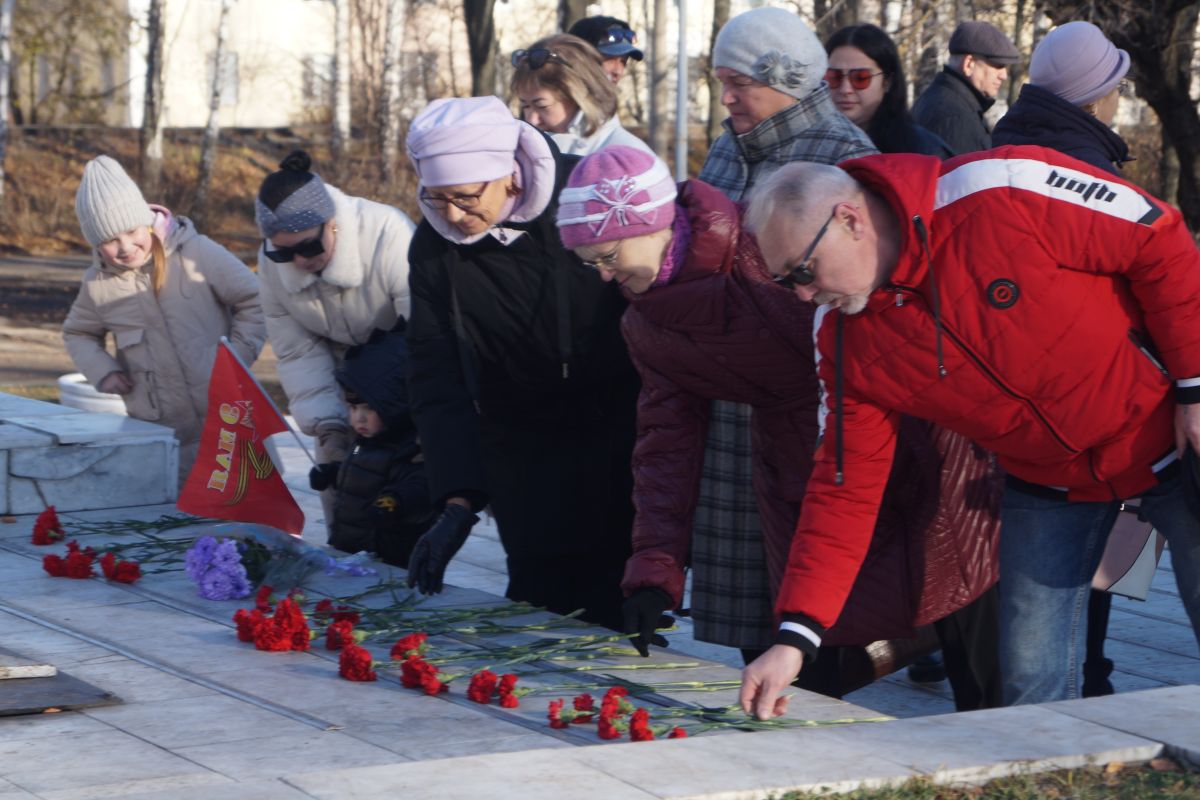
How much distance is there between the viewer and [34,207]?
1126 inches

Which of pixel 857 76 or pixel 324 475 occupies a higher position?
pixel 857 76

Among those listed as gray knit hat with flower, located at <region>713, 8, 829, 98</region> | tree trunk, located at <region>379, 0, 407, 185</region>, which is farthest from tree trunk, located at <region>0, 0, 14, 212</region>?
gray knit hat with flower, located at <region>713, 8, 829, 98</region>

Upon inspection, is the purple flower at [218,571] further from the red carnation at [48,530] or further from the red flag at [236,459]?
the red carnation at [48,530]

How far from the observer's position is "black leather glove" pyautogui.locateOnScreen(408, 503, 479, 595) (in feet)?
14.1

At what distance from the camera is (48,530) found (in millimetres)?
5902

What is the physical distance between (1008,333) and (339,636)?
1920 millimetres

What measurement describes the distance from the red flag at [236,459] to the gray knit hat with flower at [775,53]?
2.19 meters

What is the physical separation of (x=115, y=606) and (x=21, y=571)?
68cm

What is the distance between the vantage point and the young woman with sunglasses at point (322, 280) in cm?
511

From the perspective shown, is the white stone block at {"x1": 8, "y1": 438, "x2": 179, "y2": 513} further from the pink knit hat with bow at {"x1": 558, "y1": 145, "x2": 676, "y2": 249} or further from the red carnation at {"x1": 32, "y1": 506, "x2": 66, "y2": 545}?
the pink knit hat with bow at {"x1": 558, "y1": 145, "x2": 676, "y2": 249}

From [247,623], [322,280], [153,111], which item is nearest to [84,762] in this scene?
[247,623]

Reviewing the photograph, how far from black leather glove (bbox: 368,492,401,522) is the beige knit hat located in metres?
1.60

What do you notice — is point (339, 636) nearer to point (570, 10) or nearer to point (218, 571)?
point (218, 571)

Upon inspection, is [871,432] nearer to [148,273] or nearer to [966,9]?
[148,273]
